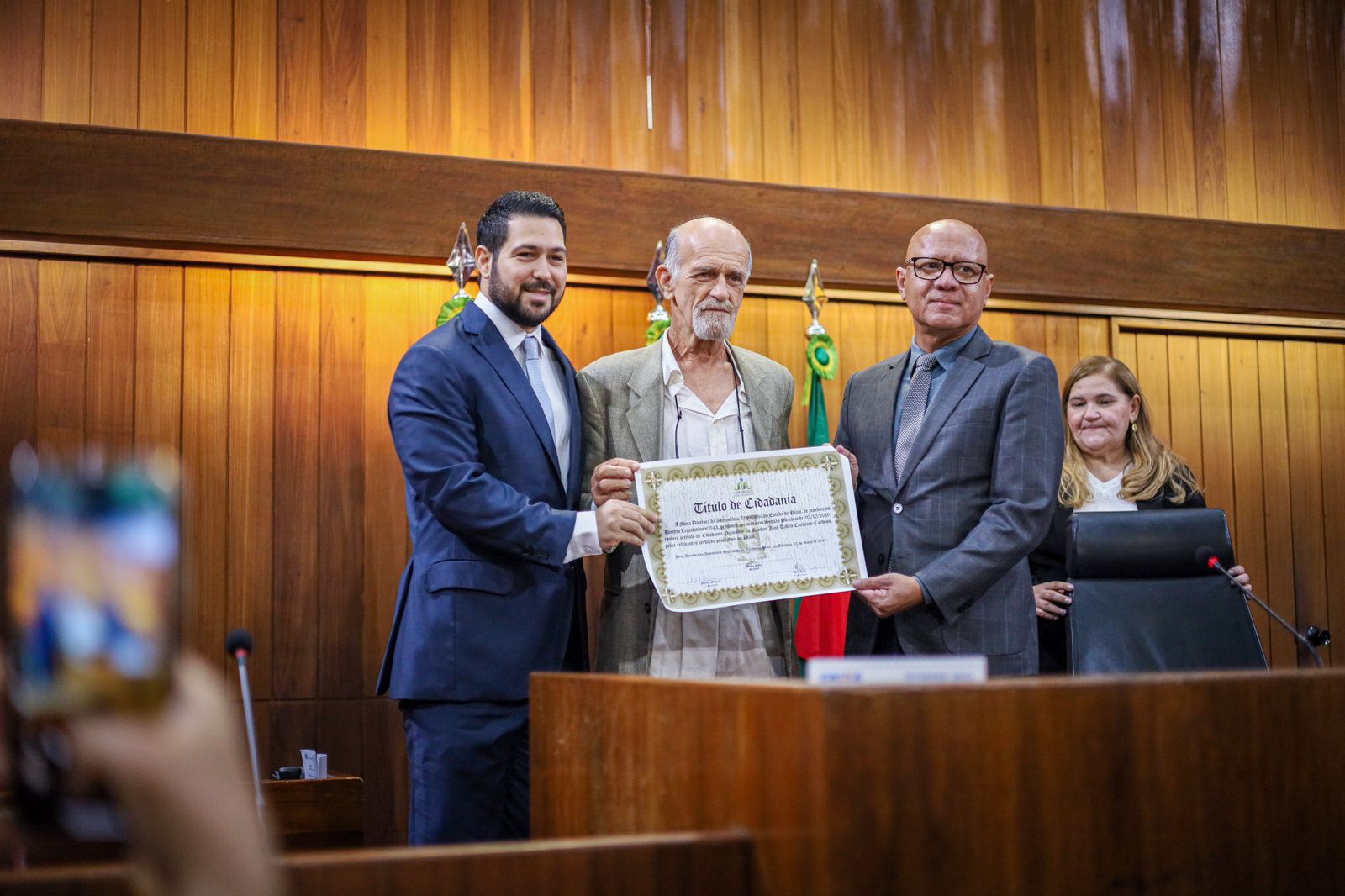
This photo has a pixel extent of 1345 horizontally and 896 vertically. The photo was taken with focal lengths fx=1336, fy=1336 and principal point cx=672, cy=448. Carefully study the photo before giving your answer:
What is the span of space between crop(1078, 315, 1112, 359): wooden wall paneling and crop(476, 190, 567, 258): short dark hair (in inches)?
99.3

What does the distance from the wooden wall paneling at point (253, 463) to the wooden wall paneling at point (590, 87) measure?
3.56 feet

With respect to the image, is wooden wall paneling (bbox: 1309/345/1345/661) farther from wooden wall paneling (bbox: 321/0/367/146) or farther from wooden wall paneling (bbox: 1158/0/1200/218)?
wooden wall paneling (bbox: 321/0/367/146)

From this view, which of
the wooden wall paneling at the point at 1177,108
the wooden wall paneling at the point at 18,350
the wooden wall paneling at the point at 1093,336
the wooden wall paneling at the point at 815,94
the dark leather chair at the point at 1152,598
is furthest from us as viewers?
the wooden wall paneling at the point at 1177,108

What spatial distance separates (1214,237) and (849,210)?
145 centimetres

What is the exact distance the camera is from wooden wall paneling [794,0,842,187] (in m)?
4.59

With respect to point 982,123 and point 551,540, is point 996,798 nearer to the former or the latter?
point 551,540

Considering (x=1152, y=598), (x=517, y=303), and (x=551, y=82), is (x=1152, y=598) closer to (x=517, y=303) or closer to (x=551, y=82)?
(x=517, y=303)

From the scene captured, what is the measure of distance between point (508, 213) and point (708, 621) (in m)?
0.98

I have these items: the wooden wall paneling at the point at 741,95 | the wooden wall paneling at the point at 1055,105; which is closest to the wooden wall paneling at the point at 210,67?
the wooden wall paneling at the point at 741,95

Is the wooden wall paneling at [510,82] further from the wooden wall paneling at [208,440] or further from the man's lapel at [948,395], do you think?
the man's lapel at [948,395]

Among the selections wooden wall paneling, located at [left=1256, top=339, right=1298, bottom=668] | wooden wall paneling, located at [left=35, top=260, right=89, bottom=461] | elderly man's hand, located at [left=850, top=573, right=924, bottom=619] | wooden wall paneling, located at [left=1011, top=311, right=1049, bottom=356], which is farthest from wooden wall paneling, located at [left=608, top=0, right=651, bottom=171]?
wooden wall paneling, located at [left=1256, top=339, right=1298, bottom=668]

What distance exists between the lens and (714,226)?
3000mm

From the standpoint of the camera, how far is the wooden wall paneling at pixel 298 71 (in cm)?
404

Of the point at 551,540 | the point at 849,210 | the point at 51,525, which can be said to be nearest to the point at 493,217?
the point at 551,540
